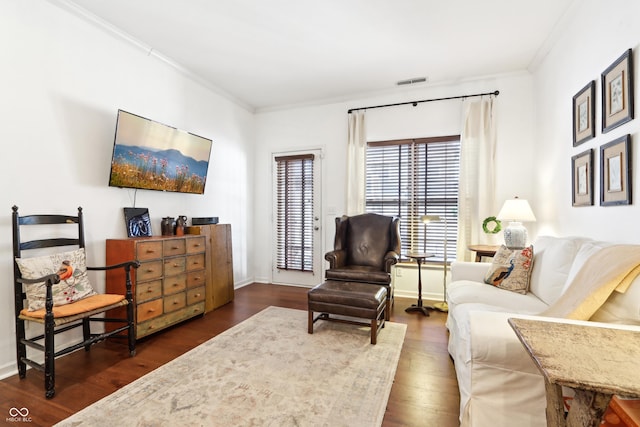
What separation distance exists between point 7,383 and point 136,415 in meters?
1.17

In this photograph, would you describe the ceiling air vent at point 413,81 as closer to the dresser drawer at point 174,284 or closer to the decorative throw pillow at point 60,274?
the dresser drawer at point 174,284

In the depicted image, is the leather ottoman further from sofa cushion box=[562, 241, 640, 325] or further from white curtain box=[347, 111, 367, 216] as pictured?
white curtain box=[347, 111, 367, 216]

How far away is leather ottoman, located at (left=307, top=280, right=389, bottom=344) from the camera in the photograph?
2.70 m

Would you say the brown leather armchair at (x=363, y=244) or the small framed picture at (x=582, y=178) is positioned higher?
the small framed picture at (x=582, y=178)

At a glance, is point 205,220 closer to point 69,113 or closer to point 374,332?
point 69,113

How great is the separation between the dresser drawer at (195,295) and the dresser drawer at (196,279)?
0.05 meters

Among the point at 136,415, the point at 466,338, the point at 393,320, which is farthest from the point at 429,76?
the point at 136,415

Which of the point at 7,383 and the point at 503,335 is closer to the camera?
the point at 503,335

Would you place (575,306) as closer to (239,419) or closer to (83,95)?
(239,419)

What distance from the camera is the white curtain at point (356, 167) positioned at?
4.47 meters

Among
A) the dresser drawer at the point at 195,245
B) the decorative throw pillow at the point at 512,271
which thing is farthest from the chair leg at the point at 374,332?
the dresser drawer at the point at 195,245

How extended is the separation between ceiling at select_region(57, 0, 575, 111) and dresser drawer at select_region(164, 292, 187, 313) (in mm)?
2665

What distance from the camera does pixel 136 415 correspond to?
1.77m

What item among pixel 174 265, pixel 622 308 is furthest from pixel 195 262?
pixel 622 308
